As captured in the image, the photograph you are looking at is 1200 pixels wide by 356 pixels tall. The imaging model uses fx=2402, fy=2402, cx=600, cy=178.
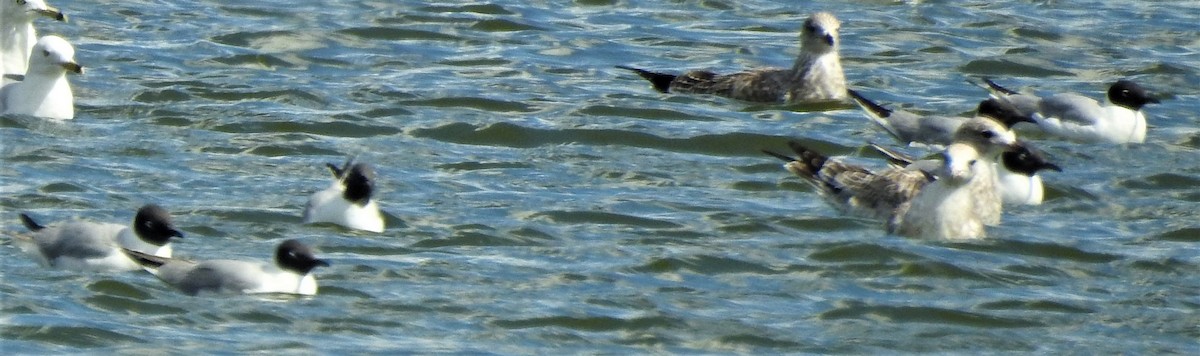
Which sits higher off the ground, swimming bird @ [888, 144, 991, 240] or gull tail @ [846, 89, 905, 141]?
gull tail @ [846, 89, 905, 141]

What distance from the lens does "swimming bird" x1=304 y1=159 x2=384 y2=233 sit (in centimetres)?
1206

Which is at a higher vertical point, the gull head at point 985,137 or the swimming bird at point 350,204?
the gull head at point 985,137

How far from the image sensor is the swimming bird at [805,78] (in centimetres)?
1692

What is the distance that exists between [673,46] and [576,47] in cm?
87

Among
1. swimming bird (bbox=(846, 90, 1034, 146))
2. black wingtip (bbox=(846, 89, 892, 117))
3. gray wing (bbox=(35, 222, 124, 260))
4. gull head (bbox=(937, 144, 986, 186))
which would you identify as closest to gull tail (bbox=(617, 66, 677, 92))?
black wingtip (bbox=(846, 89, 892, 117))

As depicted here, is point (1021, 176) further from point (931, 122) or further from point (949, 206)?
point (931, 122)

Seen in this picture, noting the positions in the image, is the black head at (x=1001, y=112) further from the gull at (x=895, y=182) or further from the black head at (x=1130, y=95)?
the gull at (x=895, y=182)

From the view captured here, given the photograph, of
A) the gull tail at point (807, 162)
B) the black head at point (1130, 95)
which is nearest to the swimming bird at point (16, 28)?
the gull tail at point (807, 162)

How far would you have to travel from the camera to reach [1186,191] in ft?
46.7

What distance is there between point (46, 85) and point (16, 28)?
1.51 meters

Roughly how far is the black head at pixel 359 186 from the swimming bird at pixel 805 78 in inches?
211

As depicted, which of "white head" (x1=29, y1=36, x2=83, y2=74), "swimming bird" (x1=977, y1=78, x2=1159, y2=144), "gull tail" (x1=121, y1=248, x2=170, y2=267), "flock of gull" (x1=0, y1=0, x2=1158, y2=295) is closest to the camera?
"gull tail" (x1=121, y1=248, x2=170, y2=267)

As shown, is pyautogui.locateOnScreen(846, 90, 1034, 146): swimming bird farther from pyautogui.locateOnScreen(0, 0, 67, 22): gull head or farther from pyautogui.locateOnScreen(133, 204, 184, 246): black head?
pyautogui.locateOnScreen(133, 204, 184, 246): black head

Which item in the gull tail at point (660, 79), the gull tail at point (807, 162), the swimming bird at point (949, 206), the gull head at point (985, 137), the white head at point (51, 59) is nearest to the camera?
the swimming bird at point (949, 206)
